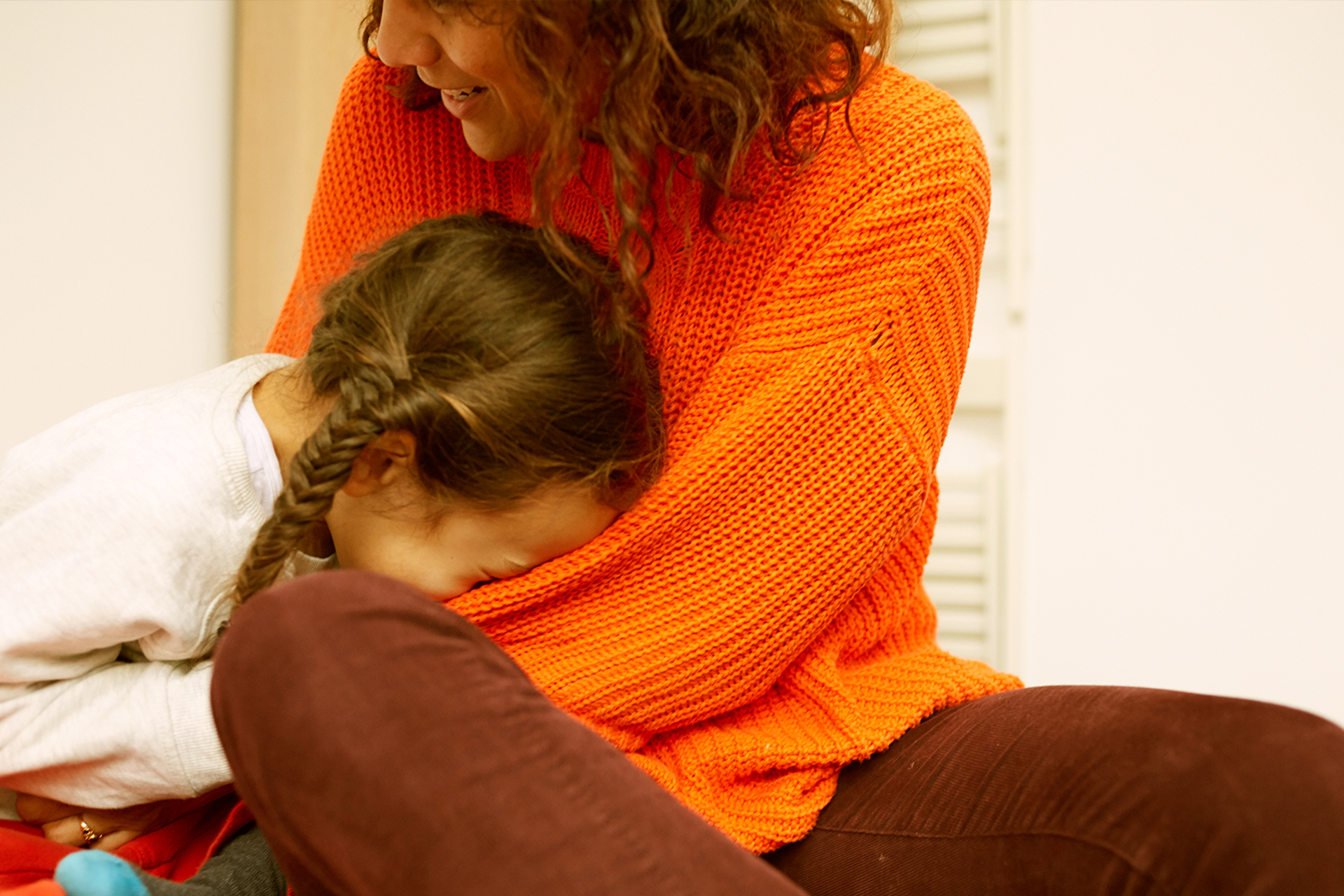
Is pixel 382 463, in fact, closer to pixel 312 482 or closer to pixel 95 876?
pixel 312 482

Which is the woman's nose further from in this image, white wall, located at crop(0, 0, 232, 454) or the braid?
white wall, located at crop(0, 0, 232, 454)

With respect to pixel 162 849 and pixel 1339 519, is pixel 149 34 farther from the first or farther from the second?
pixel 1339 519

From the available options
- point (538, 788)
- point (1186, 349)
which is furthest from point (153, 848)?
point (1186, 349)

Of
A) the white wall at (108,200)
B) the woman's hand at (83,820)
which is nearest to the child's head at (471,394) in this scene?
the woman's hand at (83,820)

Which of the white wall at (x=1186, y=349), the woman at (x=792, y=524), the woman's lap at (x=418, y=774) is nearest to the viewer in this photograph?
the woman's lap at (x=418, y=774)

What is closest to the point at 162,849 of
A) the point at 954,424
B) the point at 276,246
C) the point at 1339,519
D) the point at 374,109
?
the point at 374,109

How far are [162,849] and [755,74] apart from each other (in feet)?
2.18

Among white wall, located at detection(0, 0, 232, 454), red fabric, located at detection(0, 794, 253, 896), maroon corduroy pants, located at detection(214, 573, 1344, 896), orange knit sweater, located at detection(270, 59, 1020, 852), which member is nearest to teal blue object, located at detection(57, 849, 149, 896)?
red fabric, located at detection(0, 794, 253, 896)

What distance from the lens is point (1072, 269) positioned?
1.51 metres

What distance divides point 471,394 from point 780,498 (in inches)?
8.4

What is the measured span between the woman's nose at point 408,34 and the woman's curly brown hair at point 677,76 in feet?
0.08

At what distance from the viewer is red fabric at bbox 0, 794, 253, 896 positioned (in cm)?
65

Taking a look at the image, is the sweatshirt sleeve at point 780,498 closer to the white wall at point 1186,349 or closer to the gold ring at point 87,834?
the gold ring at point 87,834

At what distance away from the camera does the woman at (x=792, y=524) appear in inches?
21.5
